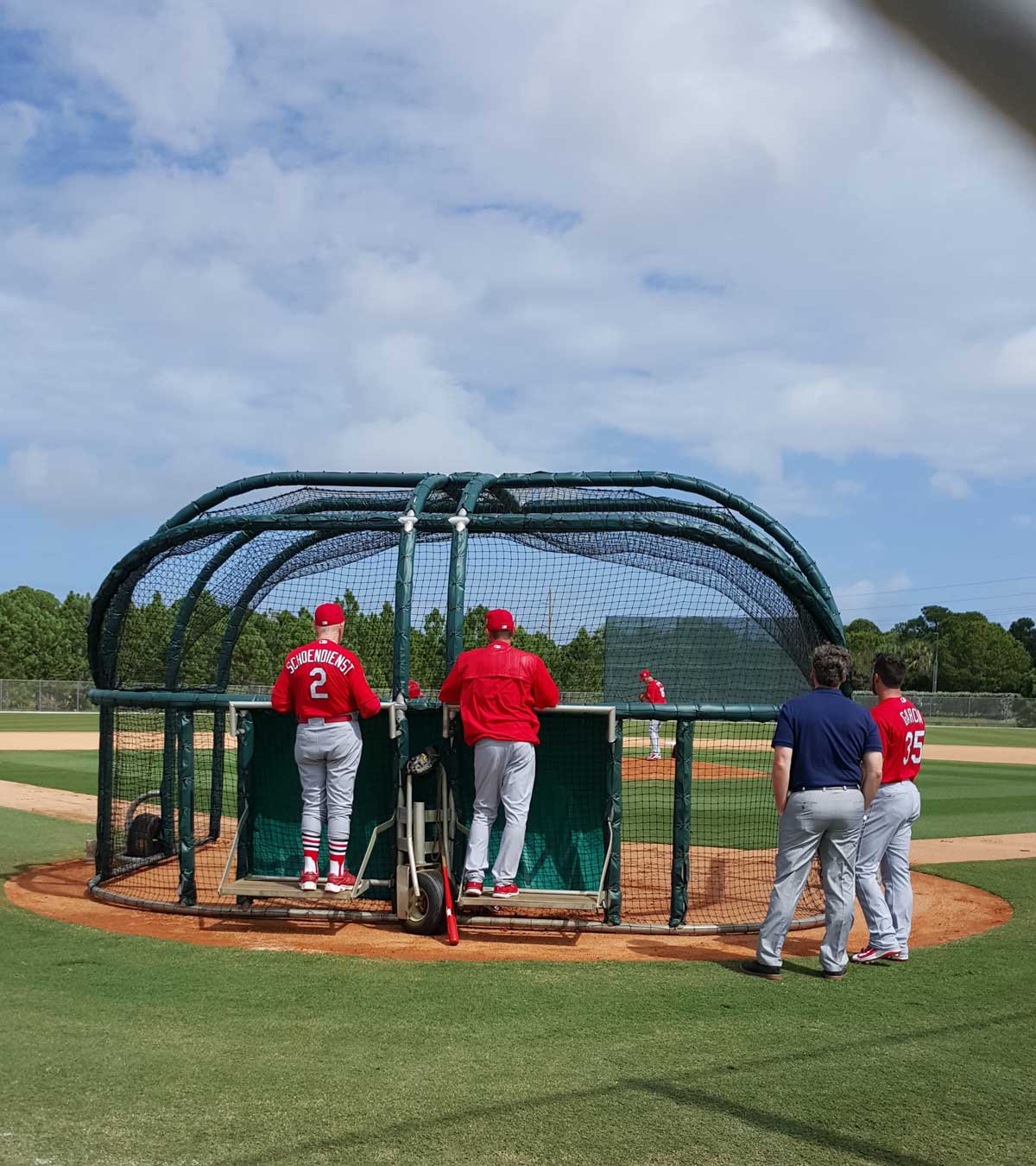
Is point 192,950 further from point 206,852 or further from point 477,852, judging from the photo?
point 206,852

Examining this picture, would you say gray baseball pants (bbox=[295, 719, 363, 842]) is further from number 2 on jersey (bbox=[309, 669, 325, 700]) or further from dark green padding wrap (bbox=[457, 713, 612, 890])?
dark green padding wrap (bbox=[457, 713, 612, 890])

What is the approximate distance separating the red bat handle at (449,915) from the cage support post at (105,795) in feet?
8.81

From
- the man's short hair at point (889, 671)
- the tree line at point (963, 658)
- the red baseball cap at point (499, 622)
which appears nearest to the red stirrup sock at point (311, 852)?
the red baseball cap at point (499, 622)

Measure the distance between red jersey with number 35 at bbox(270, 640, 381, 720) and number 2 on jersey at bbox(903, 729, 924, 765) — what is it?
10.2 feet

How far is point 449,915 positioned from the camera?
6.82 metres

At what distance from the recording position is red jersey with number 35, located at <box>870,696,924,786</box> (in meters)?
6.73

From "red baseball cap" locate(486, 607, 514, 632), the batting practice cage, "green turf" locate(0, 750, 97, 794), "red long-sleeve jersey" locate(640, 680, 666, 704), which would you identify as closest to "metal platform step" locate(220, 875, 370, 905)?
the batting practice cage

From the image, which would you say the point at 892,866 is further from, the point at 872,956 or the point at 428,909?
the point at 428,909

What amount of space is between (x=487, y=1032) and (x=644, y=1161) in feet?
4.79

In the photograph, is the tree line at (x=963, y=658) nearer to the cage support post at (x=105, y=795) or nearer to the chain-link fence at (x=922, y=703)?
the chain-link fence at (x=922, y=703)

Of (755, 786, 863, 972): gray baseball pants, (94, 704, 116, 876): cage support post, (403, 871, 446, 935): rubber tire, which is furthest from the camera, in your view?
(94, 704, 116, 876): cage support post

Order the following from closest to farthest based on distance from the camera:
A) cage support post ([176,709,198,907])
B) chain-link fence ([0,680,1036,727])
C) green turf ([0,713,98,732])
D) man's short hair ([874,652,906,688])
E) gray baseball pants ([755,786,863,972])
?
gray baseball pants ([755,786,863,972]) → man's short hair ([874,652,906,688]) → cage support post ([176,709,198,907]) → green turf ([0,713,98,732]) → chain-link fence ([0,680,1036,727])

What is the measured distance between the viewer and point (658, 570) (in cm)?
807

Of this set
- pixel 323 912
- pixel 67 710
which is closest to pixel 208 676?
pixel 323 912
